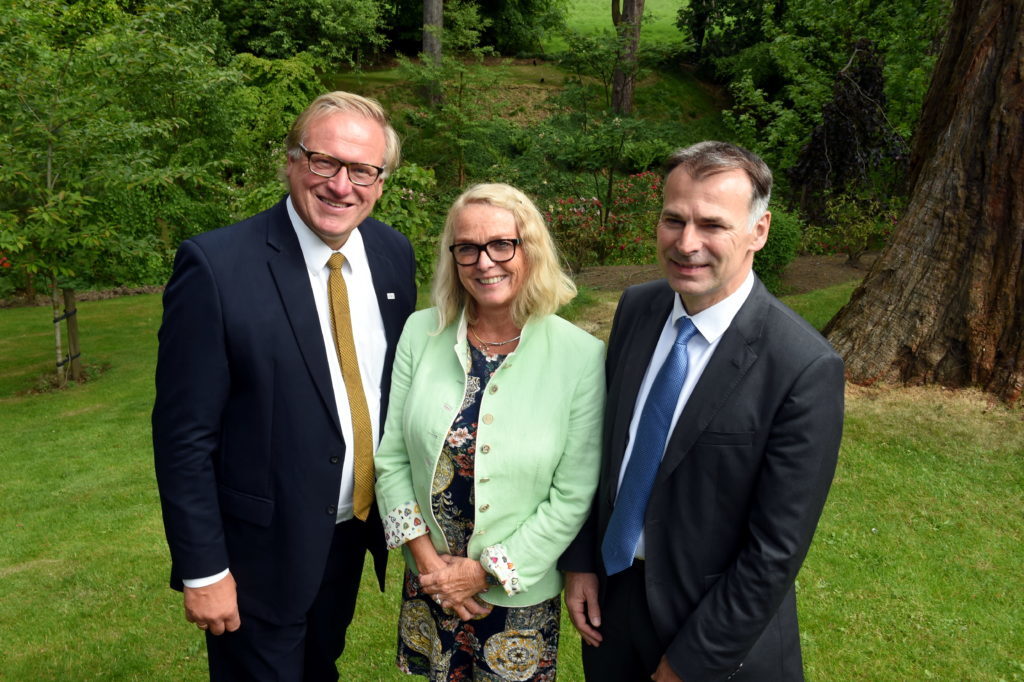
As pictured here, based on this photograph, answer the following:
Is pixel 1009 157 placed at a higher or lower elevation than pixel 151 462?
higher

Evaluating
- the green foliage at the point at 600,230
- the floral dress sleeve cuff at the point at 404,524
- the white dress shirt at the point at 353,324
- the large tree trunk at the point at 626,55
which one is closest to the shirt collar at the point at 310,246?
the white dress shirt at the point at 353,324

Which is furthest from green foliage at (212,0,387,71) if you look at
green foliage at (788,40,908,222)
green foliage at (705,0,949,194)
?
green foliage at (788,40,908,222)

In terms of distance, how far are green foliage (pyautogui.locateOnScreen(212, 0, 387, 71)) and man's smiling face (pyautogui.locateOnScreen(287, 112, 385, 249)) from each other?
22.1 metres

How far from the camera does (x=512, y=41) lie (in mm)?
29250

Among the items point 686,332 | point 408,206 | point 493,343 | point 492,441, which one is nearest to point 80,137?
point 408,206

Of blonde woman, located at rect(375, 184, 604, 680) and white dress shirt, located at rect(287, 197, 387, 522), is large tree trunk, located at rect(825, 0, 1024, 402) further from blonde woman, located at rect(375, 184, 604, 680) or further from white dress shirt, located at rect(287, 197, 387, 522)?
white dress shirt, located at rect(287, 197, 387, 522)

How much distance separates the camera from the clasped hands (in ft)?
8.06

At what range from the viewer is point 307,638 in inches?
113

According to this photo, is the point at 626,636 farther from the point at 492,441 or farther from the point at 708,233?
the point at 708,233

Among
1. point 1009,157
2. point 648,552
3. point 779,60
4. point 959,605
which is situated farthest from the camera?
point 779,60

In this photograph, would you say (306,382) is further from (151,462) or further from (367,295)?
(151,462)

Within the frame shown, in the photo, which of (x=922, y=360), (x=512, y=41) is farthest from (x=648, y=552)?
(x=512, y=41)

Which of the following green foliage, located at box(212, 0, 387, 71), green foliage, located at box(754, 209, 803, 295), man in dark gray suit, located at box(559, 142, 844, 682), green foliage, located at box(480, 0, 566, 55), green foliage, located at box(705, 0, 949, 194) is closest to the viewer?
man in dark gray suit, located at box(559, 142, 844, 682)

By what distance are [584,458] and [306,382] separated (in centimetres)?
96
